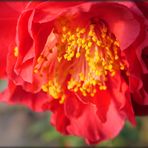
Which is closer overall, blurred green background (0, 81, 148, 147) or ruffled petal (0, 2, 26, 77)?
ruffled petal (0, 2, 26, 77)

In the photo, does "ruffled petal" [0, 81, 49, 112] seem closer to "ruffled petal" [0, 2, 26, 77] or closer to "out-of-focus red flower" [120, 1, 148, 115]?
"ruffled petal" [0, 2, 26, 77]

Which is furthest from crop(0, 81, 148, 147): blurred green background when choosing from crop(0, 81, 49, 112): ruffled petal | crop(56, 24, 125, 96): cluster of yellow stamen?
crop(56, 24, 125, 96): cluster of yellow stamen

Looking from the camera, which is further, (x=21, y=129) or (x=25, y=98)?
(x=21, y=129)

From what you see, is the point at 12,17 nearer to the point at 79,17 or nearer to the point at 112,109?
the point at 79,17

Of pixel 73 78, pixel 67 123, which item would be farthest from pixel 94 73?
pixel 67 123

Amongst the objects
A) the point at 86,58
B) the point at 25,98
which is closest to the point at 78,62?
the point at 86,58

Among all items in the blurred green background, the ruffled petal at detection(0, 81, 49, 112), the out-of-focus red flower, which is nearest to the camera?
the out-of-focus red flower

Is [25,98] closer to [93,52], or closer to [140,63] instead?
[93,52]

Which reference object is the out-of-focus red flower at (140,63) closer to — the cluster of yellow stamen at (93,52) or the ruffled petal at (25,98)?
the cluster of yellow stamen at (93,52)
